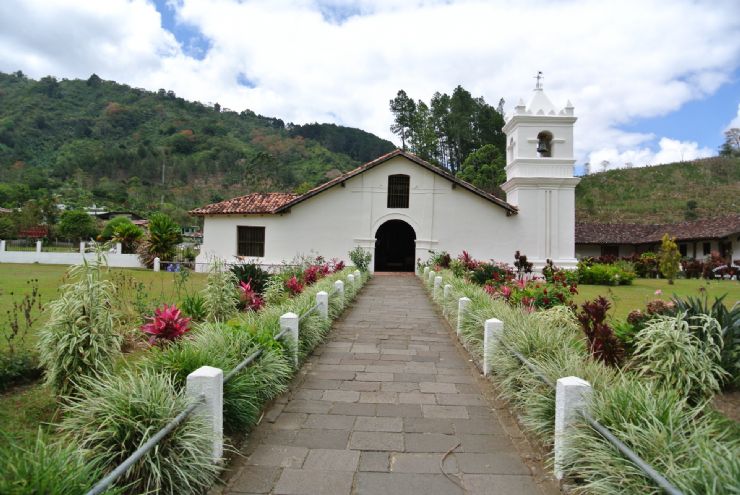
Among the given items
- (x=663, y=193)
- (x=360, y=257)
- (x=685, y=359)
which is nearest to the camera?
(x=685, y=359)

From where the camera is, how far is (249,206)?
2172cm

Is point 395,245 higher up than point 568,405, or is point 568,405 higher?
point 395,245

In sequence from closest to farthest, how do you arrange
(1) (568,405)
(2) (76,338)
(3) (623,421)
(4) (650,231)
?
1. (3) (623,421)
2. (1) (568,405)
3. (2) (76,338)
4. (4) (650,231)

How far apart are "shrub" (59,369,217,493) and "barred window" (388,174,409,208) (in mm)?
18144

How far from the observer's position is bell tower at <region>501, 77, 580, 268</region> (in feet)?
67.2

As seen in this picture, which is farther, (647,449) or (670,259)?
(670,259)

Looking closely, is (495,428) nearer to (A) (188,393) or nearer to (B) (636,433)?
(B) (636,433)

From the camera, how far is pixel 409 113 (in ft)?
148

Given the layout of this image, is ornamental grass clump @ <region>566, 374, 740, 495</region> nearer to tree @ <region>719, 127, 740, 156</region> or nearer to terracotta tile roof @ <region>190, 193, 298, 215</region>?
terracotta tile roof @ <region>190, 193, 298, 215</region>

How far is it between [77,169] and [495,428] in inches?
2665

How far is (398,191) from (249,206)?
264 inches

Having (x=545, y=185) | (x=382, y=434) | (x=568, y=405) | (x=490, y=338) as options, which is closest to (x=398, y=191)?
(x=545, y=185)

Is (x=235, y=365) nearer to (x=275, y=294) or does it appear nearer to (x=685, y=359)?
(x=685, y=359)

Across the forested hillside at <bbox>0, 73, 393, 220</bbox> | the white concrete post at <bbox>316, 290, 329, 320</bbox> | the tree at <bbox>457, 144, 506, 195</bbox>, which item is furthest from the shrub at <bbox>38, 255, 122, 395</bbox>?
the forested hillside at <bbox>0, 73, 393, 220</bbox>
